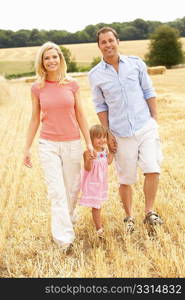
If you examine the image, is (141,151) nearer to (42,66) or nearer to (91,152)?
(91,152)

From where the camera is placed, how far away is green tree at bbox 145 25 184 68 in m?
56.7

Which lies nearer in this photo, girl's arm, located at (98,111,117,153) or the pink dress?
the pink dress

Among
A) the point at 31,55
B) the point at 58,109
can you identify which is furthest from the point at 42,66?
the point at 31,55

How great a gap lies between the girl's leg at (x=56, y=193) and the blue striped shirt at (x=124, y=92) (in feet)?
2.21

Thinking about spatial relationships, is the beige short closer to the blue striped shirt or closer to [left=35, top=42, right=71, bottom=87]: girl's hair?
the blue striped shirt

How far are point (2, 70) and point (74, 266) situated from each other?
191 ft

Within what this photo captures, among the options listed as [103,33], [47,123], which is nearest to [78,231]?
[47,123]

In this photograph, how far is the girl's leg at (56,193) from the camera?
4.40 m

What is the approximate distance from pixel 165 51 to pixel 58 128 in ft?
179

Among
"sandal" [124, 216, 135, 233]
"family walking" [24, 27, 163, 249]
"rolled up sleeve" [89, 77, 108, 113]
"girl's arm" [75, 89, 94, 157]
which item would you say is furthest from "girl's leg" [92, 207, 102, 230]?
"rolled up sleeve" [89, 77, 108, 113]

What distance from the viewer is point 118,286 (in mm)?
3447

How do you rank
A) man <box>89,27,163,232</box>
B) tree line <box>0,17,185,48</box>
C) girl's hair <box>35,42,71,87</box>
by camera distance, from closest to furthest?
girl's hair <box>35,42,71,87</box>, man <box>89,27,163,232</box>, tree line <box>0,17,185,48</box>

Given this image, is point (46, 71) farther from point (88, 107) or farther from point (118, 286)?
point (88, 107)

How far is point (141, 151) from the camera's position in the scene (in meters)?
4.69
